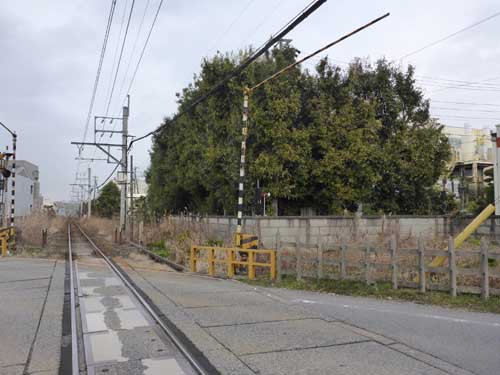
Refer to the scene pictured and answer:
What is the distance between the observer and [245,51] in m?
24.6

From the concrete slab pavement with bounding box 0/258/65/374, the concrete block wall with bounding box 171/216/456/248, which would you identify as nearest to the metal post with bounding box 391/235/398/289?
the concrete block wall with bounding box 171/216/456/248

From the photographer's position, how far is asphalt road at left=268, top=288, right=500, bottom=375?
5.99 m

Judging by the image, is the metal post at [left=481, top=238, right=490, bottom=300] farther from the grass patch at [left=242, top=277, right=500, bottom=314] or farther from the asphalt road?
the asphalt road

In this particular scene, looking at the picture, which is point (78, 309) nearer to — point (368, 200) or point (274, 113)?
point (274, 113)

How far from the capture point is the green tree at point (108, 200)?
76.1 meters

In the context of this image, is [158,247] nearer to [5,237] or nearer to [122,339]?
[5,237]

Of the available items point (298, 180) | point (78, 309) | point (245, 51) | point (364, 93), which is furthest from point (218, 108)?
point (78, 309)

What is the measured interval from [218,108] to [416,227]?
1117 centimetres

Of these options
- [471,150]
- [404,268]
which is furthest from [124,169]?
[471,150]

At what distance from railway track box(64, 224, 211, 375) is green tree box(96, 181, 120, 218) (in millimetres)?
67613

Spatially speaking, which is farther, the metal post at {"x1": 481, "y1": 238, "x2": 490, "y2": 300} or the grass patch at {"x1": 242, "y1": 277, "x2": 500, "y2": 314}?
the metal post at {"x1": 481, "y1": 238, "x2": 490, "y2": 300}

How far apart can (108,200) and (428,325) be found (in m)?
74.2

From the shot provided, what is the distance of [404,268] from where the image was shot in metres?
11.1

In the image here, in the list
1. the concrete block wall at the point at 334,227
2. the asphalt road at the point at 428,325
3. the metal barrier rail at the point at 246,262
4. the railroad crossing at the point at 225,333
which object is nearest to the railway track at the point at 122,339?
→ the railroad crossing at the point at 225,333
